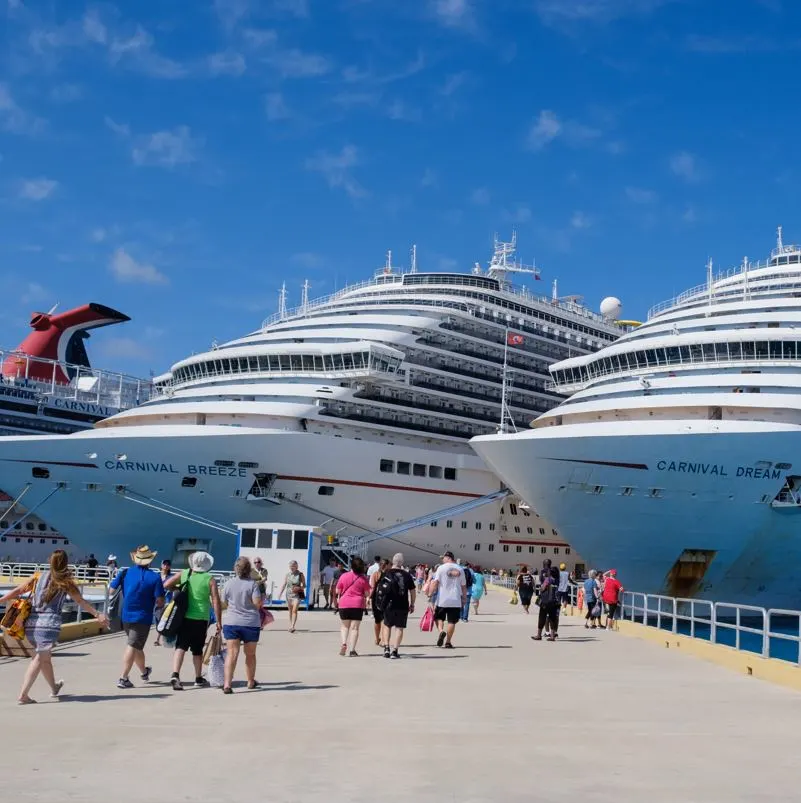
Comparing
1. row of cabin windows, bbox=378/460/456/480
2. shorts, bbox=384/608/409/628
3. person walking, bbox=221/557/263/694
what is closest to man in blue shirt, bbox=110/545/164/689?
person walking, bbox=221/557/263/694

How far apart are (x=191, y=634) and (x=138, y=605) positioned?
618 mm

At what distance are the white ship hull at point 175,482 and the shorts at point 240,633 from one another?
26382 millimetres

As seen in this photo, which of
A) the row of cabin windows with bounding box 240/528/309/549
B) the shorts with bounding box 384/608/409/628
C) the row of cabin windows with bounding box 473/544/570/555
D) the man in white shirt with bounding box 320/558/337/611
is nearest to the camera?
the shorts with bounding box 384/608/409/628

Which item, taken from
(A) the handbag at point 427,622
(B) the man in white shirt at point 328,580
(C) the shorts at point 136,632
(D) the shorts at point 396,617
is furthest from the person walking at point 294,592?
(C) the shorts at point 136,632

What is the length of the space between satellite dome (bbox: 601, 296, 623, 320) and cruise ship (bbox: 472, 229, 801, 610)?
98.3ft

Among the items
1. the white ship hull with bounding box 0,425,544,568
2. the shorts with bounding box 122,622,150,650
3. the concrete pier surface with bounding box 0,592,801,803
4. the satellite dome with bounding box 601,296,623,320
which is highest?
the satellite dome with bounding box 601,296,623,320

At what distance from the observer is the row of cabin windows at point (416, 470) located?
41.2 meters

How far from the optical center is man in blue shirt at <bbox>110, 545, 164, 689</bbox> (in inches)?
382

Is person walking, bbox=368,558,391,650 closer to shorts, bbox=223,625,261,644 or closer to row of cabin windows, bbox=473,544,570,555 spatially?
shorts, bbox=223,625,261,644

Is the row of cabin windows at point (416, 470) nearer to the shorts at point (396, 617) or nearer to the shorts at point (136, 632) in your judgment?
the shorts at point (396, 617)

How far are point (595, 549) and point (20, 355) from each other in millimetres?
46583

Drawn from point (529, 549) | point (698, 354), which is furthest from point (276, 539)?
point (529, 549)

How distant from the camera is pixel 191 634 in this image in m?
10.0

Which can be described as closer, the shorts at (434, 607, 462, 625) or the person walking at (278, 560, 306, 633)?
the shorts at (434, 607, 462, 625)
